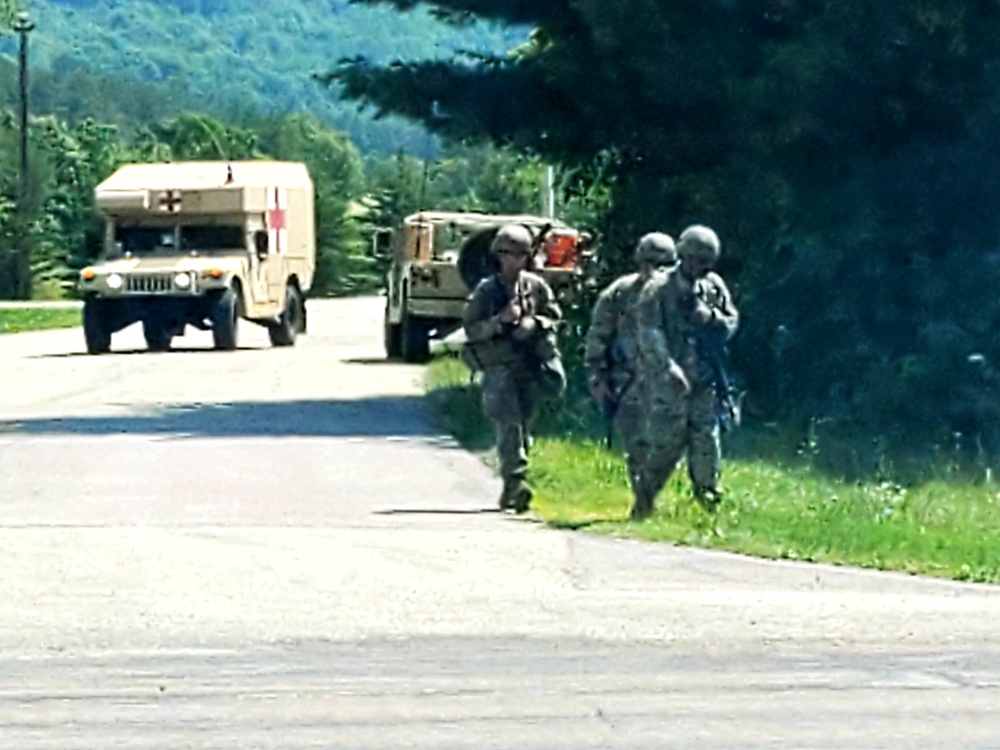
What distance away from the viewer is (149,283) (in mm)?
38062

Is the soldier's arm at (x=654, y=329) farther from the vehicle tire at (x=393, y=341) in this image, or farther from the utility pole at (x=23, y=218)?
the utility pole at (x=23, y=218)

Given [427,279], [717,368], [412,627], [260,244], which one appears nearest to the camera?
[412,627]

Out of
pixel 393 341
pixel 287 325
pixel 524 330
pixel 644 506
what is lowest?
pixel 287 325

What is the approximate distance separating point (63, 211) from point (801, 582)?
8578 cm

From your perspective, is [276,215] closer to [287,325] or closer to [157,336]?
[287,325]

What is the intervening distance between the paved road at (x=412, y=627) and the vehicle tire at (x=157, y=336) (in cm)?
2052

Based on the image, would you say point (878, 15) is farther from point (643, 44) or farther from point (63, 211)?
point (63, 211)

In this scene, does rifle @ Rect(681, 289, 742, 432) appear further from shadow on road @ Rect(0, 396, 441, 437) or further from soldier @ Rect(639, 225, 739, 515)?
shadow on road @ Rect(0, 396, 441, 437)

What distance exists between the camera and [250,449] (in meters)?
20.2

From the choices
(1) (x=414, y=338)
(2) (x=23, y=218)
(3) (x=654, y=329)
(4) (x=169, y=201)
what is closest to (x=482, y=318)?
(3) (x=654, y=329)

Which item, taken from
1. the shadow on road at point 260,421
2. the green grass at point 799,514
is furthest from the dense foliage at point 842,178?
the shadow on road at point 260,421

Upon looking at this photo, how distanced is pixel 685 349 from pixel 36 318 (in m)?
46.3

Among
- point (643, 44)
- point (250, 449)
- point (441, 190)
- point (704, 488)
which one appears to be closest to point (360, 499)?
point (704, 488)

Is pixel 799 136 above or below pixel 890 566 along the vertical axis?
above
